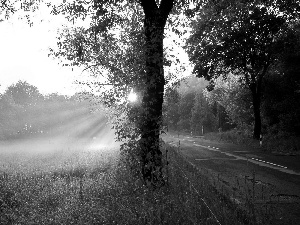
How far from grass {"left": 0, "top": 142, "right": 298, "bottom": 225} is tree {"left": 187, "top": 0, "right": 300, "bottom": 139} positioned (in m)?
16.9

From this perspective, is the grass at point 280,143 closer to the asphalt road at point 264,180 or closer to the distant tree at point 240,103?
the asphalt road at point 264,180

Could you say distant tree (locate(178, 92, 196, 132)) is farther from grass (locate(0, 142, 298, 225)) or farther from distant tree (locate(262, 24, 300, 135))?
grass (locate(0, 142, 298, 225))

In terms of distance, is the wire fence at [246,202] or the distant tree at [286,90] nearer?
the wire fence at [246,202]

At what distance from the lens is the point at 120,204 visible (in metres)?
6.42

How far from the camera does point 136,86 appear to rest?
862 centimetres

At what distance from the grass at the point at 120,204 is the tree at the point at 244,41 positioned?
1690cm

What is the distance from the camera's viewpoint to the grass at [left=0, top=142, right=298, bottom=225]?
560 centimetres

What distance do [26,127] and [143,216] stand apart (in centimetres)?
7393

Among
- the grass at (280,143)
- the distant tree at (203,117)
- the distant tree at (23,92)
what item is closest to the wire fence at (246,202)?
the grass at (280,143)

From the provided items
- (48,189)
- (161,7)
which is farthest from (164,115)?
(48,189)

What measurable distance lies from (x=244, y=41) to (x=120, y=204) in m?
21.5

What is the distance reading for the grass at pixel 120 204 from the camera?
18.4ft

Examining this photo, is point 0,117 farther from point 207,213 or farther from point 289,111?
point 207,213

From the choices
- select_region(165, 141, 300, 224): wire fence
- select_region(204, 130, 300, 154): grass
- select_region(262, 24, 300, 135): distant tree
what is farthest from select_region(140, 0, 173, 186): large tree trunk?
select_region(262, 24, 300, 135): distant tree
